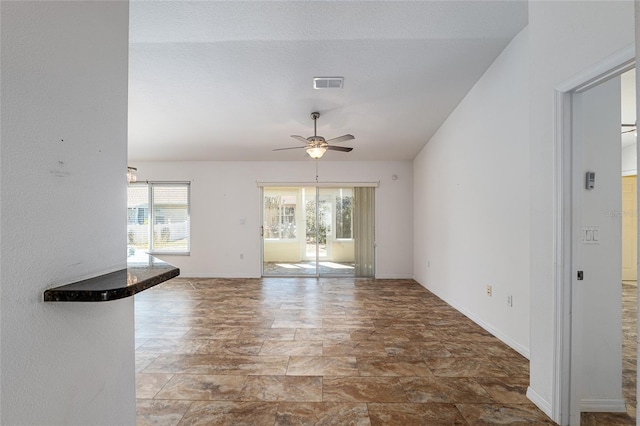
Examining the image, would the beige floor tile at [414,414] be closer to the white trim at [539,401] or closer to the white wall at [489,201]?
the white trim at [539,401]

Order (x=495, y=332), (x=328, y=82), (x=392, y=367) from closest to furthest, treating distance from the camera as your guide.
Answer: (x=392, y=367) < (x=495, y=332) < (x=328, y=82)

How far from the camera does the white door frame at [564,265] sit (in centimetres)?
180

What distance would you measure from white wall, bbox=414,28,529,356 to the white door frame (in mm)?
923

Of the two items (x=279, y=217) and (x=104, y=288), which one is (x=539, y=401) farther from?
(x=279, y=217)

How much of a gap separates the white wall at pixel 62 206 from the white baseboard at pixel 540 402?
242 cm

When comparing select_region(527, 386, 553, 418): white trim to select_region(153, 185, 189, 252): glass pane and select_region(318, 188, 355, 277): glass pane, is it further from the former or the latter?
select_region(153, 185, 189, 252): glass pane

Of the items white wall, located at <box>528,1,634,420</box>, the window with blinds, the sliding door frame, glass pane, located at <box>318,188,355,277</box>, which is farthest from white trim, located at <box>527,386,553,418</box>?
the window with blinds

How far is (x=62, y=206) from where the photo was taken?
897 millimetres

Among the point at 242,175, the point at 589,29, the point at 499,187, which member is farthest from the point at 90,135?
the point at 242,175

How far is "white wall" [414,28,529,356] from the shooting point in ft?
9.19

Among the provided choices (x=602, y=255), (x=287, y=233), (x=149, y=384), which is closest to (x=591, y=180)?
(x=602, y=255)

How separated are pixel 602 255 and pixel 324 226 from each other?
16.8 ft

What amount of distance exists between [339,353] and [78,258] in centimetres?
241

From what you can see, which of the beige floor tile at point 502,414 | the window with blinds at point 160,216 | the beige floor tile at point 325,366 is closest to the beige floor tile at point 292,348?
the beige floor tile at point 325,366
